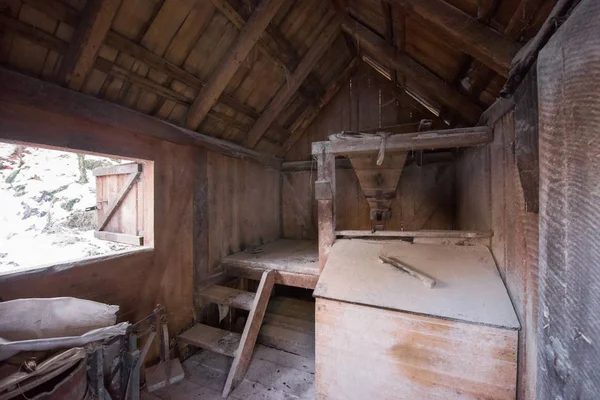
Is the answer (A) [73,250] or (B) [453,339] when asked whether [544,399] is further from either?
(A) [73,250]

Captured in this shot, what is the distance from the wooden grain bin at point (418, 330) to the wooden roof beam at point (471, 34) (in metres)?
1.62

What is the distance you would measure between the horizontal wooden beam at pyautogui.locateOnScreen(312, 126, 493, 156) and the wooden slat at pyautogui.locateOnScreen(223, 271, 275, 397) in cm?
189

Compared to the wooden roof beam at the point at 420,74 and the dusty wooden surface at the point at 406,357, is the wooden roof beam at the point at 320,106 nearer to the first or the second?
the wooden roof beam at the point at 420,74

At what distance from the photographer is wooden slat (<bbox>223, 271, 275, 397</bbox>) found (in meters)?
2.52

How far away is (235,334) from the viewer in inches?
Result: 114

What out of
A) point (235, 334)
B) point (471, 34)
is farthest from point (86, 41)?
point (235, 334)

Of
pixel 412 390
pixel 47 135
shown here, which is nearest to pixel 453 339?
pixel 412 390

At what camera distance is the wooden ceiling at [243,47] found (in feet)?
5.47

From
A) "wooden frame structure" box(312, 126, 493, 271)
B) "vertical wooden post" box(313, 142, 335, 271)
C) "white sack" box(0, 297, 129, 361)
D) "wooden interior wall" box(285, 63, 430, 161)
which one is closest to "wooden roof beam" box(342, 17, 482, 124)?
"wooden frame structure" box(312, 126, 493, 271)

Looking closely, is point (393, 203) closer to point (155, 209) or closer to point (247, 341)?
point (247, 341)

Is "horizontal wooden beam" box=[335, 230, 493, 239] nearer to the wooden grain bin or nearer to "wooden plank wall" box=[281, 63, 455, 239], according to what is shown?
the wooden grain bin

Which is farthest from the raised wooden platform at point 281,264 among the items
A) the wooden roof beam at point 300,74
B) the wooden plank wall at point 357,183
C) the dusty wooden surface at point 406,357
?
the wooden roof beam at point 300,74

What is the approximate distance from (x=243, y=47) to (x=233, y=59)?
0.56ft

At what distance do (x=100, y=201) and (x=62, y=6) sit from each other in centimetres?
287
